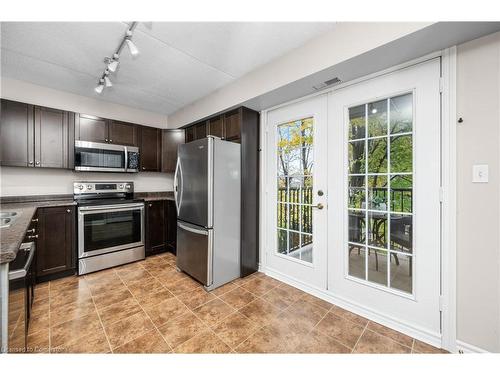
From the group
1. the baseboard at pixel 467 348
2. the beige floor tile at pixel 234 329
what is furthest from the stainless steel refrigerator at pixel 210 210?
the baseboard at pixel 467 348

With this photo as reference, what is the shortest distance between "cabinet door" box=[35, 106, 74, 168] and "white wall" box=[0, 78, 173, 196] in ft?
0.99

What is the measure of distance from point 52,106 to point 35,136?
569mm

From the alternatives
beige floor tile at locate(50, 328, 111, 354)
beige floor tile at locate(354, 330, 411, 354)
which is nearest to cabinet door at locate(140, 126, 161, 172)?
beige floor tile at locate(50, 328, 111, 354)

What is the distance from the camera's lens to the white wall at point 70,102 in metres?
2.64

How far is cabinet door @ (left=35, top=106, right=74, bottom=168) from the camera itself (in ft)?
8.69

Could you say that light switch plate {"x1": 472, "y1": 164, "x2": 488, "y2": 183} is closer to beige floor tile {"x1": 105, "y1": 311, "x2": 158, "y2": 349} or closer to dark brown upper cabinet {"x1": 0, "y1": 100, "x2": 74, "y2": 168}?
beige floor tile {"x1": 105, "y1": 311, "x2": 158, "y2": 349}

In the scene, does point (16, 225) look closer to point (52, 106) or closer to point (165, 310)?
point (165, 310)

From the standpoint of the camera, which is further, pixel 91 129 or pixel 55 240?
pixel 91 129

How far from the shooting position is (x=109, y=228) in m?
2.91

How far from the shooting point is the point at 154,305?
2078mm

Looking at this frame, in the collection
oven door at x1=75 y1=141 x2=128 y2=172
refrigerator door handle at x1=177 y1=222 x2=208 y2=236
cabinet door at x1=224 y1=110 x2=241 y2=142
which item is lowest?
refrigerator door handle at x1=177 y1=222 x2=208 y2=236

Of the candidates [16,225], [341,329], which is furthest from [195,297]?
[16,225]

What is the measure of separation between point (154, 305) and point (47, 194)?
7.65ft
